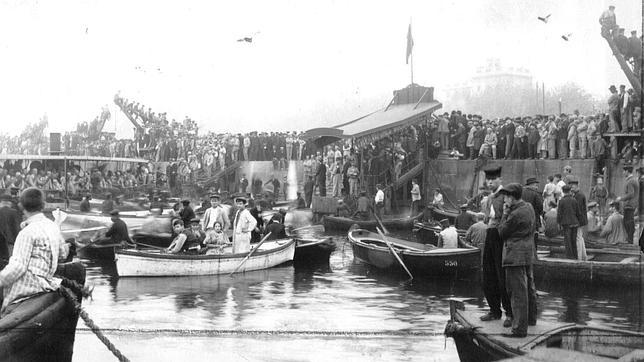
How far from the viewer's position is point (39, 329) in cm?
441

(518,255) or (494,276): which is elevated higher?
(518,255)

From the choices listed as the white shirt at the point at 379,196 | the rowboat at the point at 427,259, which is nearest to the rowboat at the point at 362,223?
the white shirt at the point at 379,196

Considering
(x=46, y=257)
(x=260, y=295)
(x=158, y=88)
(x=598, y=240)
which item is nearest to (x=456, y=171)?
(x=598, y=240)

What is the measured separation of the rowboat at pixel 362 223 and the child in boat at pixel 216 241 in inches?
251

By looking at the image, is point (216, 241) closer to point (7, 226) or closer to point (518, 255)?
point (7, 226)

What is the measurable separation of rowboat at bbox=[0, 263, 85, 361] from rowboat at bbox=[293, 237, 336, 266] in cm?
886

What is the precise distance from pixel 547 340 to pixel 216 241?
7.93 metres

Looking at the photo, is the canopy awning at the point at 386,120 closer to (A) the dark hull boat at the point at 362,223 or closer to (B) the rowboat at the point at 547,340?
(A) the dark hull boat at the point at 362,223

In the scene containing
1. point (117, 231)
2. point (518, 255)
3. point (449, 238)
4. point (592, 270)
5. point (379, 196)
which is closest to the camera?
point (518, 255)

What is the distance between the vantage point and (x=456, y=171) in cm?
1964

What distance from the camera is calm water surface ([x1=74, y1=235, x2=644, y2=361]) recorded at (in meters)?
6.98

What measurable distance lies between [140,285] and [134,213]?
4.60 metres

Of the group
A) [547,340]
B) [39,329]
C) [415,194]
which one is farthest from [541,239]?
[39,329]

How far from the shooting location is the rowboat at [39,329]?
4.18 metres
